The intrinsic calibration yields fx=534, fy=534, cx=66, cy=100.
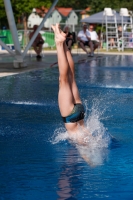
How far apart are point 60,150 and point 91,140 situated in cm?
43

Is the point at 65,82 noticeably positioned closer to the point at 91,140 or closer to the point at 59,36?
the point at 59,36

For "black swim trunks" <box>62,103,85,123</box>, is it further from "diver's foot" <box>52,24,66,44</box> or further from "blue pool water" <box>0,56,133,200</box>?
"diver's foot" <box>52,24,66,44</box>

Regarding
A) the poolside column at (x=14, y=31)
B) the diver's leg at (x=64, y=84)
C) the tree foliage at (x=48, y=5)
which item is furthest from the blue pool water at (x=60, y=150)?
the tree foliage at (x=48, y=5)

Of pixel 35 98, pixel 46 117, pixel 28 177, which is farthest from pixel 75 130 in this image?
pixel 35 98

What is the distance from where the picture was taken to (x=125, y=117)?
7758 mm

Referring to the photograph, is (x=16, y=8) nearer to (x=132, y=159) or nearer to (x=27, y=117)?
(x=27, y=117)

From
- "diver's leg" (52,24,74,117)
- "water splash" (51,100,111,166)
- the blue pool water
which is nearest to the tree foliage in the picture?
the blue pool water

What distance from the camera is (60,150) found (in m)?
5.82

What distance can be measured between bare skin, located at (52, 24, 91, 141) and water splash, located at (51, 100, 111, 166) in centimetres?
10

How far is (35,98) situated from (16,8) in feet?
106

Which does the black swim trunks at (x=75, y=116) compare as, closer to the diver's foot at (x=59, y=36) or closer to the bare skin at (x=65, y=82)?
the bare skin at (x=65, y=82)

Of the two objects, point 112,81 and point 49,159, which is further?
point 112,81

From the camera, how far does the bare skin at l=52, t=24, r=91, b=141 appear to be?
18.4ft

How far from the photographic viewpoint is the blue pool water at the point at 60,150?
4.47 meters
